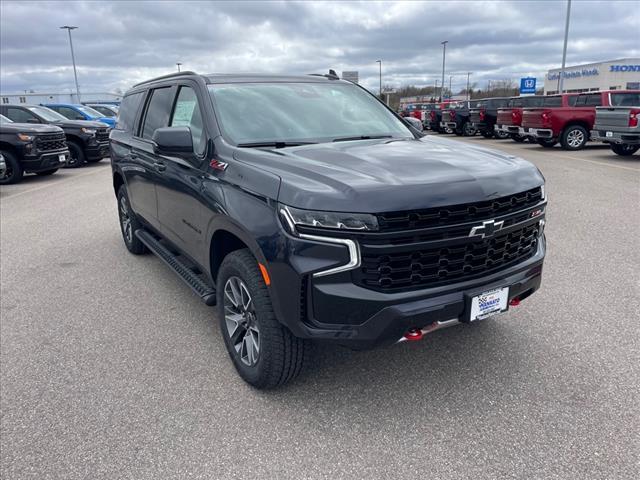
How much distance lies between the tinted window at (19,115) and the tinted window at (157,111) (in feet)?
39.3

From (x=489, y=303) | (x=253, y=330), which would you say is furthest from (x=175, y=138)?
(x=489, y=303)

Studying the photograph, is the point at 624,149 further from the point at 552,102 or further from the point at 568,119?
the point at 552,102

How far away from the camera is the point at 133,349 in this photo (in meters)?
3.73

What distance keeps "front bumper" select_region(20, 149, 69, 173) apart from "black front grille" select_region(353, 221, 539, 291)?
39.7 ft

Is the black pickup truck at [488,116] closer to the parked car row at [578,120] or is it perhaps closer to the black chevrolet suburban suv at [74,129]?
the parked car row at [578,120]

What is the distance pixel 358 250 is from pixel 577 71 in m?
74.2

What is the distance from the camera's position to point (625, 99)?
608 inches

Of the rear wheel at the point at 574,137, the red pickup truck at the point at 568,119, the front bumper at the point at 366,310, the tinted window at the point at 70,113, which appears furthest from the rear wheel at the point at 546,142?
the tinted window at the point at 70,113

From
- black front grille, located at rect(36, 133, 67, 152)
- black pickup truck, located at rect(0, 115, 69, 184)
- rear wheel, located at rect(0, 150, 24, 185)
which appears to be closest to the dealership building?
black front grille, located at rect(36, 133, 67, 152)

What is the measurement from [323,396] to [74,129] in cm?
1477

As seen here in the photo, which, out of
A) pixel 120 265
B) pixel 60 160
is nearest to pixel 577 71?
pixel 60 160

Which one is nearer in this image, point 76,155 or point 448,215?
point 448,215

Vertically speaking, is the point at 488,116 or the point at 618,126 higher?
the point at 488,116

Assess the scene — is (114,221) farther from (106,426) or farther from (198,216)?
(106,426)
